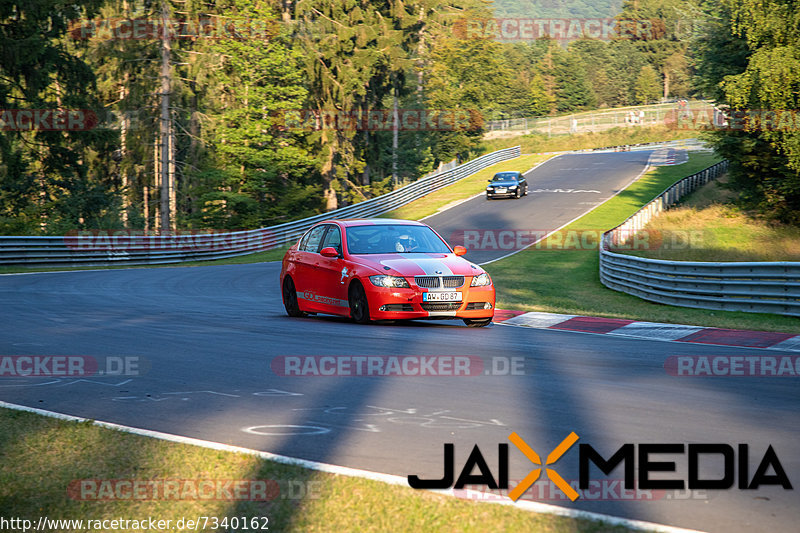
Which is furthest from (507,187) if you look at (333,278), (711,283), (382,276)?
(382,276)

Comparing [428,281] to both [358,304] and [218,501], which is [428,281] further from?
[218,501]

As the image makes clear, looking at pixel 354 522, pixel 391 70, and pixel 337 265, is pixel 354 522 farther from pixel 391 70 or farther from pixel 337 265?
pixel 391 70

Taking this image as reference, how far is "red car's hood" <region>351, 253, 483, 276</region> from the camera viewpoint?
12242mm

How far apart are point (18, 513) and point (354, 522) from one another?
1640 millimetres

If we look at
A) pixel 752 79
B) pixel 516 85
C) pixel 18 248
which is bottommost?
pixel 18 248

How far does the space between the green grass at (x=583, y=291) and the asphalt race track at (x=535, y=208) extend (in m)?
1.49

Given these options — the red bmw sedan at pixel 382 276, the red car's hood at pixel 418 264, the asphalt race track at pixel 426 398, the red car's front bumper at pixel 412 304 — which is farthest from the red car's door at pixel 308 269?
the red car's front bumper at pixel 412 304

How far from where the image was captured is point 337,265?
1317cm

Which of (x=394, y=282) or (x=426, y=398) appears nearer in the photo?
(x=426, y=398)

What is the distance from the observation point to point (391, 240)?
1360cm

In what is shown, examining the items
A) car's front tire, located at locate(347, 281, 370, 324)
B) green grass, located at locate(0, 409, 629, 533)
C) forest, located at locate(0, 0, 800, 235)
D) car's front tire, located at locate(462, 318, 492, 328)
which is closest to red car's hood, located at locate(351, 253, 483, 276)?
car's front tire, located at locate(347, 281, 370, 324)

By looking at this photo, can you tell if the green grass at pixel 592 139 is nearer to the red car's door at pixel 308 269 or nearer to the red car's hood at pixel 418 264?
the red car's door at pixel 308 269

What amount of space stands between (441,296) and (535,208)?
35362mm

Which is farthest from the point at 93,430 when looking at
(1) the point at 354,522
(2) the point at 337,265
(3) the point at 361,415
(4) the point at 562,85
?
(4) the point at 562,85
